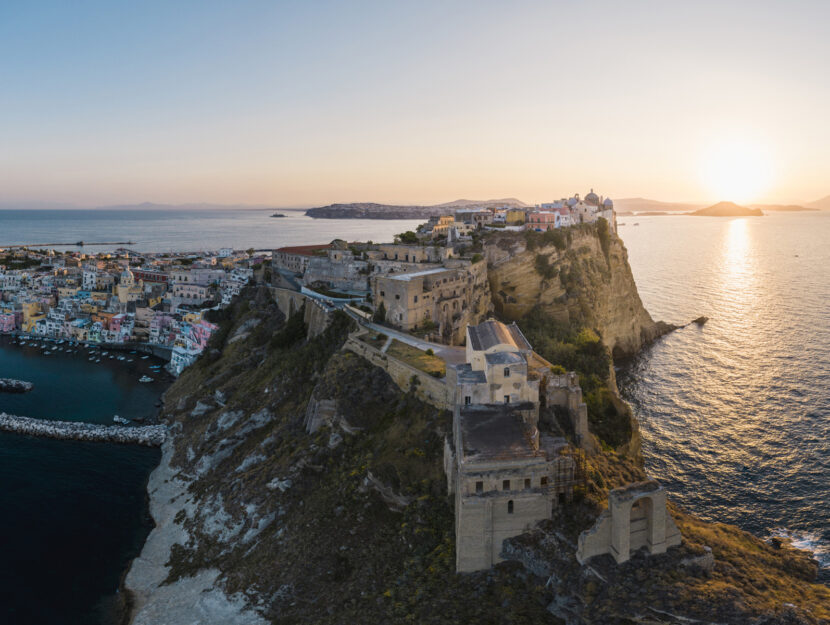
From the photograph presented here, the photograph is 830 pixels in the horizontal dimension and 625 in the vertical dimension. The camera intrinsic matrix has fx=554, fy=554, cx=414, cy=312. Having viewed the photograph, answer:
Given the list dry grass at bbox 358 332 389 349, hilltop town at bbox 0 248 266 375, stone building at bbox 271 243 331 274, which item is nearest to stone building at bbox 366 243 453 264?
stone building at bbox 271 243 331 274

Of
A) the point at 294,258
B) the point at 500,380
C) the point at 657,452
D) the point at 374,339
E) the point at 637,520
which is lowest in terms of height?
the point at 657,452

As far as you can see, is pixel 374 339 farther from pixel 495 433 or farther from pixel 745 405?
pixel 745 405

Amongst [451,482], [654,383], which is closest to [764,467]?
[654,383]

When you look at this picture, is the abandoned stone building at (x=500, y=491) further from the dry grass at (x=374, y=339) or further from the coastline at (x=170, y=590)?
the dry grass at (x=374, y=339)

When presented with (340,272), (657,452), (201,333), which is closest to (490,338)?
(657,452)

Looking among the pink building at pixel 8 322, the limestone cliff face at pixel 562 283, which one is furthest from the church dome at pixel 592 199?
the pink building at pixel 8 322
